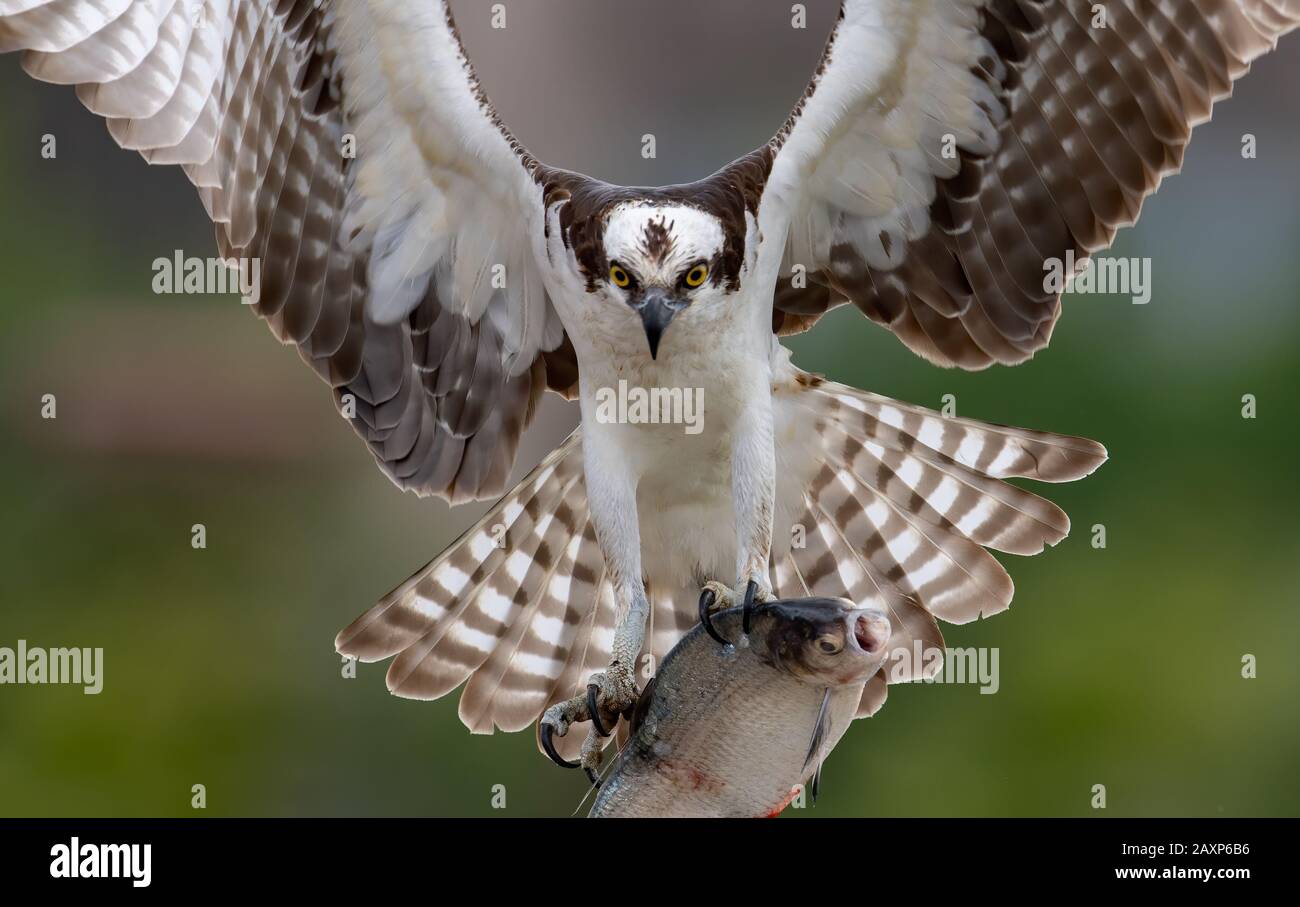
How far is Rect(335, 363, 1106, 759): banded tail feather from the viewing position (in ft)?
12.9

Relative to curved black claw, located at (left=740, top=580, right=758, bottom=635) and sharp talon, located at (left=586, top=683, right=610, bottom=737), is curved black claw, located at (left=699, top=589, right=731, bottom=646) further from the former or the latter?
sharp talon, located at (left=586, top=683, right=610, bottom=737)

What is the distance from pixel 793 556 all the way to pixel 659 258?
3.63 feet

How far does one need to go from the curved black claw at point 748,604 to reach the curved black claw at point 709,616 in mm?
45

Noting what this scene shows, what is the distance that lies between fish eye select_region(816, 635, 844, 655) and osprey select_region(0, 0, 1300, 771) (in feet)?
1.57

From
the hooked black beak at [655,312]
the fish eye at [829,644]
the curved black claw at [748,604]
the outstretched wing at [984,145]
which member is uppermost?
the outstretched wing at [984,145]

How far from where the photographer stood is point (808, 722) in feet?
8.84

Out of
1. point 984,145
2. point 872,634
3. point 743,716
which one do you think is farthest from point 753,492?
point 984,145

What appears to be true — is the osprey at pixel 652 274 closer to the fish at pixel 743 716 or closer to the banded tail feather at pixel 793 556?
the banded tail feather at pixel 793 556

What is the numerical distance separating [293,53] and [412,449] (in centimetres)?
97

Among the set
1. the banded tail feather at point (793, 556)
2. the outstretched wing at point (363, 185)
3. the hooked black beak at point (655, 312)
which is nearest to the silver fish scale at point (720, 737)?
the hooked black beak at point (655, 312)

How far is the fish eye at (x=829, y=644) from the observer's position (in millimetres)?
2584

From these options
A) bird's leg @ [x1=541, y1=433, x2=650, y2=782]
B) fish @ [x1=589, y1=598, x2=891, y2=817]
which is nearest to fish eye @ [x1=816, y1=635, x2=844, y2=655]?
fish @ [x1=589, y1=598, x2=891, y2=817]

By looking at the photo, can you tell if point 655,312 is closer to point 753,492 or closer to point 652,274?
point 652,274

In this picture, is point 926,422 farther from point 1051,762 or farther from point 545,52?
point 545,52
